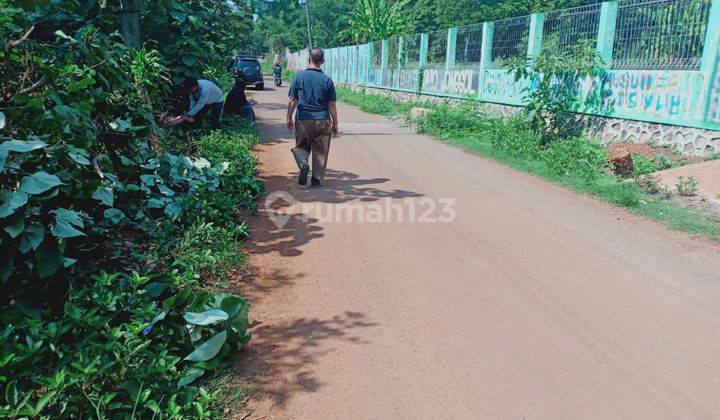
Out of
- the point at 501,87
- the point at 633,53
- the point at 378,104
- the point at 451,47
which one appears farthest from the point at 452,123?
the point at 378,104

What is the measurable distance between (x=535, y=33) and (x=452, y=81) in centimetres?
494

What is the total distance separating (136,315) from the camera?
2.87 meters

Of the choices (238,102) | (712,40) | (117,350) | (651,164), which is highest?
(712,40)

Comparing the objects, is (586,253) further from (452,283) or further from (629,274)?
(452,283)

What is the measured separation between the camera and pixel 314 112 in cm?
695

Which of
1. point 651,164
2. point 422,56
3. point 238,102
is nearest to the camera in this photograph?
point 651,164

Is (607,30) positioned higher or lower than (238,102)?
higher

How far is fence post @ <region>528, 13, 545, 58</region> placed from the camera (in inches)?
482

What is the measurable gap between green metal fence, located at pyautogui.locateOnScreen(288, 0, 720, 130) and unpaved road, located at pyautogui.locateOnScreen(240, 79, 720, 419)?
3437 mm

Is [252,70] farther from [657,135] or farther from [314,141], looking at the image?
[657,135]

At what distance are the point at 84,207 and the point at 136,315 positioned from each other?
900 millimetres

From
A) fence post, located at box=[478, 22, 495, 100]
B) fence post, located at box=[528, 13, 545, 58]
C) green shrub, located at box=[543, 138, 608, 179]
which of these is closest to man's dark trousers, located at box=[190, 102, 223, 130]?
green shrub, located at box=[543, 138, 608, 179]

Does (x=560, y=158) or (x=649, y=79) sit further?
(x=649, y=79)

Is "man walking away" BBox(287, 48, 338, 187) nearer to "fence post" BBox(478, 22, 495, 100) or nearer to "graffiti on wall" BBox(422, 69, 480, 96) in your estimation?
"fence post" BBox(478, 22, 495, 100)
